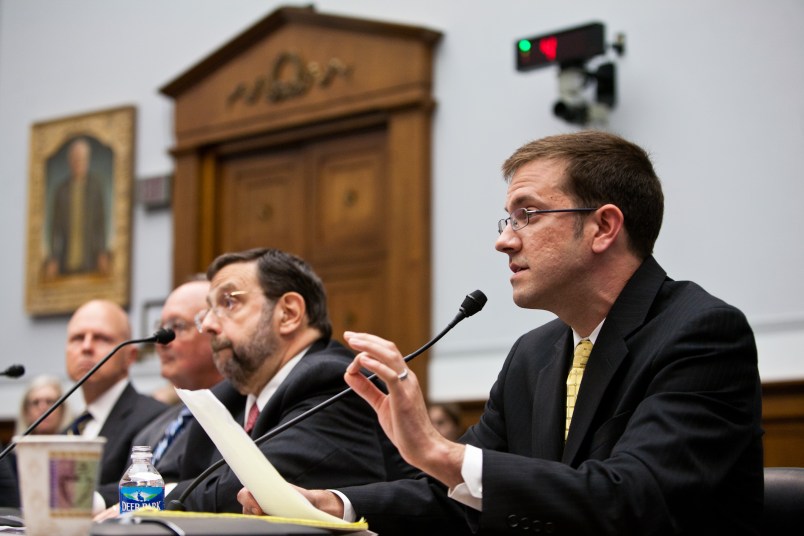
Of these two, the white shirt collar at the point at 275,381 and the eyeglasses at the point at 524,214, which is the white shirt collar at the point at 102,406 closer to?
the white shirt collar at the point at 275,381

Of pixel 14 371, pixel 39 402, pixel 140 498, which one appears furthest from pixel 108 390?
pixel 140 498

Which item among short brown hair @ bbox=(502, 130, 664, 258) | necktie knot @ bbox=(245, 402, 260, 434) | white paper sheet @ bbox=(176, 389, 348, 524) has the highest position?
short brown hair @ bbox=(502, 130, 664, 258)

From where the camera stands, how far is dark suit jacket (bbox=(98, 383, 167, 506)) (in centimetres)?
424

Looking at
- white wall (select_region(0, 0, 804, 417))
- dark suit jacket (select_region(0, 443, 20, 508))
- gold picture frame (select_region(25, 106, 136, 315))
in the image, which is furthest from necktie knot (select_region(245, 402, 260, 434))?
gold picture frame (select_region(25, 106, 136, 315))

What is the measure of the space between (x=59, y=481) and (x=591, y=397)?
111 cm

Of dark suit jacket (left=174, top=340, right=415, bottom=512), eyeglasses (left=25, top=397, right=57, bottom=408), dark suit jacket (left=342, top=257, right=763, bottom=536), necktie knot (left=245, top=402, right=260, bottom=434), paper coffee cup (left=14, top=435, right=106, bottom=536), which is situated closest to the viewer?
paper coffee cup (left=14, top=435, right=106, bottom=536)

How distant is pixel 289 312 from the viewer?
3.62 metres

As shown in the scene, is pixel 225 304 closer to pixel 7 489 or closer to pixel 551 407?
pixel 7 489

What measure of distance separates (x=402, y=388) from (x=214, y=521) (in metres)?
0.40

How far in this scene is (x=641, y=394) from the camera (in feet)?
7.43

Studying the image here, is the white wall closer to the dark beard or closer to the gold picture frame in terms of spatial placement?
the gold picture frame

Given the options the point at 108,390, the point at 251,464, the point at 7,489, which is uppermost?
the point at 251,464

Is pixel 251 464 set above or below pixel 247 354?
below

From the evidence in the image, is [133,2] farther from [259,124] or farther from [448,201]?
[448,201]
